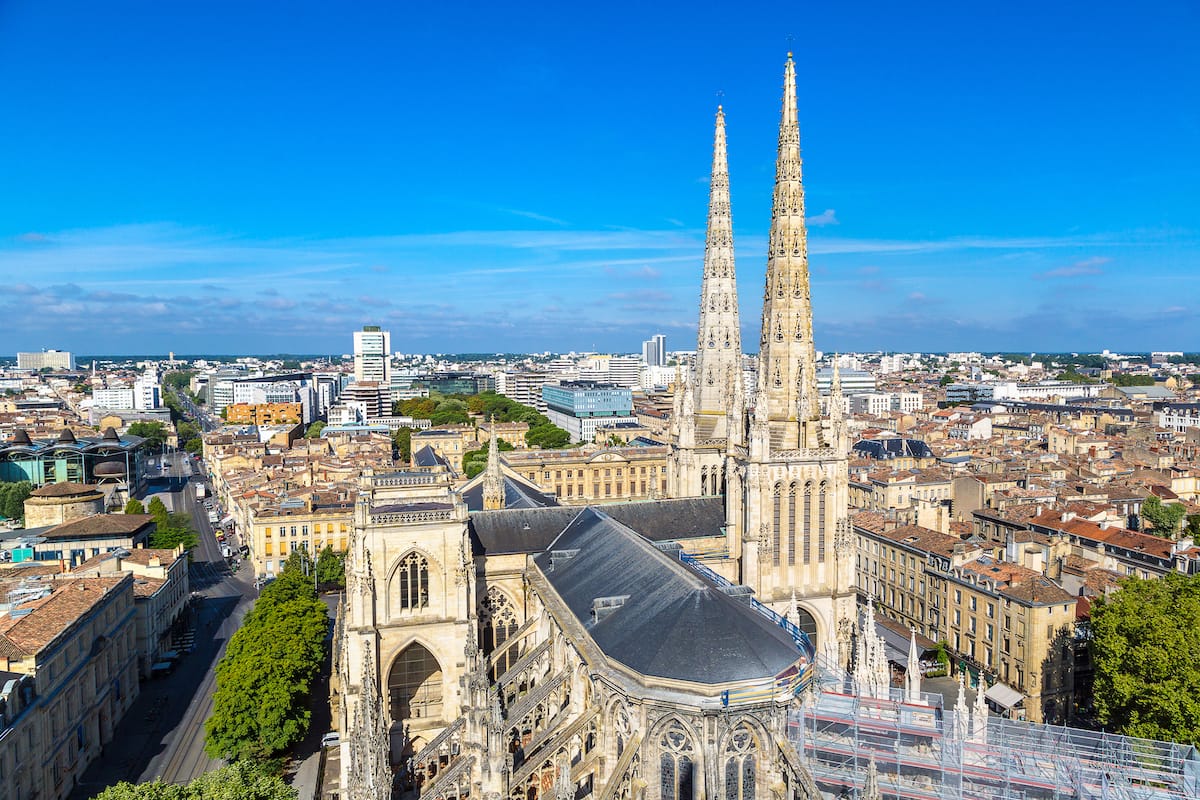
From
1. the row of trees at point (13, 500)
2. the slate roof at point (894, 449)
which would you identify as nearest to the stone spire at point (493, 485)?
the row of trees at point (13, 500)

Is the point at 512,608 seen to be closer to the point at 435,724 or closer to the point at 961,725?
the point at 435,724

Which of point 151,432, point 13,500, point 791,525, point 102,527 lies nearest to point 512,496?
point 791,525

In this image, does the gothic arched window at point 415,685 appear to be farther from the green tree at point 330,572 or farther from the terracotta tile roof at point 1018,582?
the terracotta tile roof at point 1018,582

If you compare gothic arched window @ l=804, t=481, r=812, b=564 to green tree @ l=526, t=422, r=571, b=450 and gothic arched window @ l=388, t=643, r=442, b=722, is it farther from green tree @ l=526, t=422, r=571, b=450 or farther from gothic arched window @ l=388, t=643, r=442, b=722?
green tree @ l=526, t=422, r=571, b=450

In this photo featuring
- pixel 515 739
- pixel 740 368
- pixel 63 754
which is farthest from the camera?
pixel 740 368

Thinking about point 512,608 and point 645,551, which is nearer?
point 645,551

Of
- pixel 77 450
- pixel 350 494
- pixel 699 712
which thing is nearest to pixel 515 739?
pixel 699 712

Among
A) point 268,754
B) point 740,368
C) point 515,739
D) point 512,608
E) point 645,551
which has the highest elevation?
point 740,368

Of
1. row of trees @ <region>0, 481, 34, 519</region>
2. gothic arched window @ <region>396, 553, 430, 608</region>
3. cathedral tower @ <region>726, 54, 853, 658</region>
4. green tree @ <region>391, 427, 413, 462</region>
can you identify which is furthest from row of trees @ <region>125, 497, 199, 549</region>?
green tree @ <region>391, 427, 413, 462</region>
